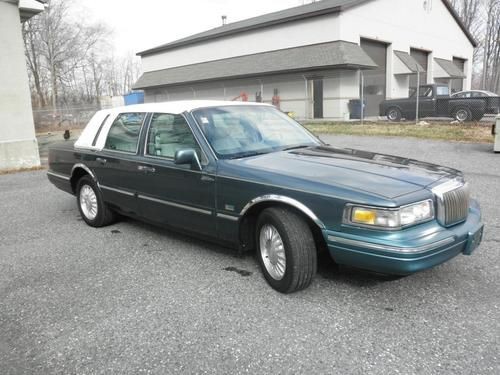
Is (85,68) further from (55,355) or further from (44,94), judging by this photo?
(55,355)

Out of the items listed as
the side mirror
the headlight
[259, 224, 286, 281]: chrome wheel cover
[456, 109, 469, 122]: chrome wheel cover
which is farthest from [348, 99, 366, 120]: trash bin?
the headlight

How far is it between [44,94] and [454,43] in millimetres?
39182

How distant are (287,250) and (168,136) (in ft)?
6.38

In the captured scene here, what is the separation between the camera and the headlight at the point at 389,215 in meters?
3.04

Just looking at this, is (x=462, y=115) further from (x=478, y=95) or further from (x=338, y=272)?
(x=338, y=272)

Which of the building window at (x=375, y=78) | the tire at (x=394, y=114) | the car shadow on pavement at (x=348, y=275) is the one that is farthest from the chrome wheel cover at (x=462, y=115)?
the car shadow on pavement at (x=348, y=275)

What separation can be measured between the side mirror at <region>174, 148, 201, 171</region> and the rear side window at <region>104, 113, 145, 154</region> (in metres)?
1.12

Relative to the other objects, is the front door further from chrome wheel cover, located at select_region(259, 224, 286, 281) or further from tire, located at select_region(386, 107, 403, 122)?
tire, located at select_region(386, 107, 403, 122)

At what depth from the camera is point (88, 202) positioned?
19.0 ft

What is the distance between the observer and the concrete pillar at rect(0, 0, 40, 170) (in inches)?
411

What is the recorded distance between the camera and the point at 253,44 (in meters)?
29.1

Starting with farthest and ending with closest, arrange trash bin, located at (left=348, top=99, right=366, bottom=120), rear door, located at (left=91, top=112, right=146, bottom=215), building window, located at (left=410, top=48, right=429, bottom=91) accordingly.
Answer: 1. building window, located at (left=410, top=48, right=429, bottom=91)
2. trash bin, located at (left=348, top=99, right=366, bottom=120)
3. rear door, located at (left=91, top=112, right=146, bottom=215)

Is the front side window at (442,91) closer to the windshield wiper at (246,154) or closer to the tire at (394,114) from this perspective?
the tire at (394,114)

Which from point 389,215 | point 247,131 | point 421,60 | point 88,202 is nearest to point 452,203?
point 389,215
